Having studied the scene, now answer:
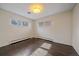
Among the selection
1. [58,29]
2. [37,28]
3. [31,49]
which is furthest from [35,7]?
[31,49]

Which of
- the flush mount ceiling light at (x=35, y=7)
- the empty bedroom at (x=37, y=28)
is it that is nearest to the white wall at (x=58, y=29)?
the empty bedroom at (x=37, y=28)

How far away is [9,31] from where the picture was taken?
110 cm

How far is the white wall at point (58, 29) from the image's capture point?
105cm

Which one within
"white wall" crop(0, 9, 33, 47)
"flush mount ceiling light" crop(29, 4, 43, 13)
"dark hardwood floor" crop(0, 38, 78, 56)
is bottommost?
"dark hardwood floor" crop(0, 38, 78, 56)

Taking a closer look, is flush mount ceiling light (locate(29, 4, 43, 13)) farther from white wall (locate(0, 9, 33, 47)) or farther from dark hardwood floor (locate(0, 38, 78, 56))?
dark hardwood floor (locate(0, 38, 78, 56))

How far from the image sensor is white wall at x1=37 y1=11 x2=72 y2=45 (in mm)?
1048

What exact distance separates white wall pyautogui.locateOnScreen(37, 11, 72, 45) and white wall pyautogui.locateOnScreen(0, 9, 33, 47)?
0.62 ft

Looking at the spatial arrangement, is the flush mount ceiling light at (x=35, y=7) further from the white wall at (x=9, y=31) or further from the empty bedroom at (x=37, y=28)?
the white wall at (x=9, y=31)

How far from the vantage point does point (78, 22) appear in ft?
4.52

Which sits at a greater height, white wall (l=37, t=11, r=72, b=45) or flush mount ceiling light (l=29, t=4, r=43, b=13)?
flush mount ceiling light (l=29, t=4, r=43, b=13)

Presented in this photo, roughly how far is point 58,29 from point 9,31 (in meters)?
0.75

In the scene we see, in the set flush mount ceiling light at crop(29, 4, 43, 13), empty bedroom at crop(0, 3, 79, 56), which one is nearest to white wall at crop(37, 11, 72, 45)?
empty bedroom at crop(0, 3, 79, 56)

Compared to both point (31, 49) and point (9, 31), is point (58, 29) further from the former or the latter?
point (9, 31)

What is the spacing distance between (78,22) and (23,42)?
1083mm
